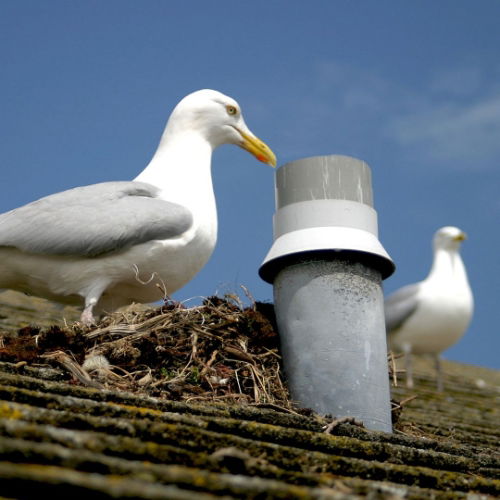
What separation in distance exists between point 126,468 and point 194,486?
16cm

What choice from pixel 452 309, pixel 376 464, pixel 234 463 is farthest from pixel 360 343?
pixel 452 309

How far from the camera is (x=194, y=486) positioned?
1958mm

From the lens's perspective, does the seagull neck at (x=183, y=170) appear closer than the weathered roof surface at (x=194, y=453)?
No

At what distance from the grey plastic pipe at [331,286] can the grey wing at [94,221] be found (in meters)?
0.61

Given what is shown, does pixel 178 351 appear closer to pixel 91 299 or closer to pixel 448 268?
pixel 91 299

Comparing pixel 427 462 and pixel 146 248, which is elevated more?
pixel 146 248

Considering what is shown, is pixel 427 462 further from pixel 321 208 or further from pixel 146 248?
pixel 146 248

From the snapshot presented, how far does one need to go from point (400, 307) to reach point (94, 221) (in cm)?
694

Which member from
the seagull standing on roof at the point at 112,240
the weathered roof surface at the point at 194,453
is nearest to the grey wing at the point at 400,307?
the seagull standing on roof at the point at 112,240

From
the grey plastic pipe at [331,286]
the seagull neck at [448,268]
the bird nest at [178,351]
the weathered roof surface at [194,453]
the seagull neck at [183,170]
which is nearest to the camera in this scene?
the weathered roof surface at [194,453]

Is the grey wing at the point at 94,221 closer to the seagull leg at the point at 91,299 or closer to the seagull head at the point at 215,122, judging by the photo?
the seagull leg at the point at 91,299

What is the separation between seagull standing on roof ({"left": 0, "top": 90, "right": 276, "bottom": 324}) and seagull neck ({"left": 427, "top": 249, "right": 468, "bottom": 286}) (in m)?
7.04

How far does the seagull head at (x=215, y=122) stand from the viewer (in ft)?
17.4

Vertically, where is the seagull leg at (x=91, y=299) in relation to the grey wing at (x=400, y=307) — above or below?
below
